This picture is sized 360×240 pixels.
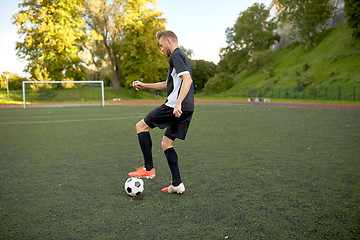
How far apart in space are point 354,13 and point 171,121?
3782cm

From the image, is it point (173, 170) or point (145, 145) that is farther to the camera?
point (145, 145)

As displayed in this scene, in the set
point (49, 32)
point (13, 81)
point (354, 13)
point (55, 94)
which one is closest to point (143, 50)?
point (49, 32)

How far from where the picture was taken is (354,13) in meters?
33.3

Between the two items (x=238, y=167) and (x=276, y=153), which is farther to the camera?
(x=276, y=153)

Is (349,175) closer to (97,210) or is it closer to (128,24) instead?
(97,210)

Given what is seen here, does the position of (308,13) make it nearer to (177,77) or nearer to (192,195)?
(177,77)

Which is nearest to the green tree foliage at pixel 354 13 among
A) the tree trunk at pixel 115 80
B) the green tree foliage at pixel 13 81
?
the tree trunk at pixel 115 80

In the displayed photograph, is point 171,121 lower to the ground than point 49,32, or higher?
lower

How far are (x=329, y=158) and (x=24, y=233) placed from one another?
15.8 feet

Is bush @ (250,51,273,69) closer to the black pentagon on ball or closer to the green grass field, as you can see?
the green grass field

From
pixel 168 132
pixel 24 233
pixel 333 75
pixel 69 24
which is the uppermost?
pixel 69 24

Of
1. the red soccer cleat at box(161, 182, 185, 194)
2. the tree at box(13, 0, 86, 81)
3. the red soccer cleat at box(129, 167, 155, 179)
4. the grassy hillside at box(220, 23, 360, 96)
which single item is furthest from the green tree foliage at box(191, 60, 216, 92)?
the red soccer cleat at box(161, 182, 185, 194)

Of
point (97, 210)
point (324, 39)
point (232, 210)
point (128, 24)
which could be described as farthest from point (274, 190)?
point (324, 39)

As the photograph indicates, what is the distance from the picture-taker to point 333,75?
36.1m
